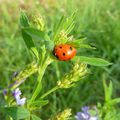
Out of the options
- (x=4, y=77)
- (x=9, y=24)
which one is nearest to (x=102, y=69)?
(x=4, y=77)

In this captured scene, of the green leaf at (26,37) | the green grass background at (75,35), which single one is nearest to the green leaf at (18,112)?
the green leaf at (26,37)

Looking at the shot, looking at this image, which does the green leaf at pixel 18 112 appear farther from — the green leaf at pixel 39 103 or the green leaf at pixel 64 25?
the green leaf at pixel 64 25

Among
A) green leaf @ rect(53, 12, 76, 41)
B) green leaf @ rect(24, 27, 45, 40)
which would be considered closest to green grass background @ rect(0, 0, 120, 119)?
green leaf @ rect(53, 12, 76, 41)

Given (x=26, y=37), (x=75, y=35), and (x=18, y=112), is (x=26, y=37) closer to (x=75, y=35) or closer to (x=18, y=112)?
(x=18, y=112)

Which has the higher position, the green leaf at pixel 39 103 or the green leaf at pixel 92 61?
the green leaf at pixel 92 61

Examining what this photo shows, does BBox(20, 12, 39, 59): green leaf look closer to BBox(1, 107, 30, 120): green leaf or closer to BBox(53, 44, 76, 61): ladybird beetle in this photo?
BBox(53, 44, 76, 61): ladybird beetle

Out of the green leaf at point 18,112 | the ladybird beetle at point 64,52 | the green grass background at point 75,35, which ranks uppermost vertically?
the green grass background at point 75,35
